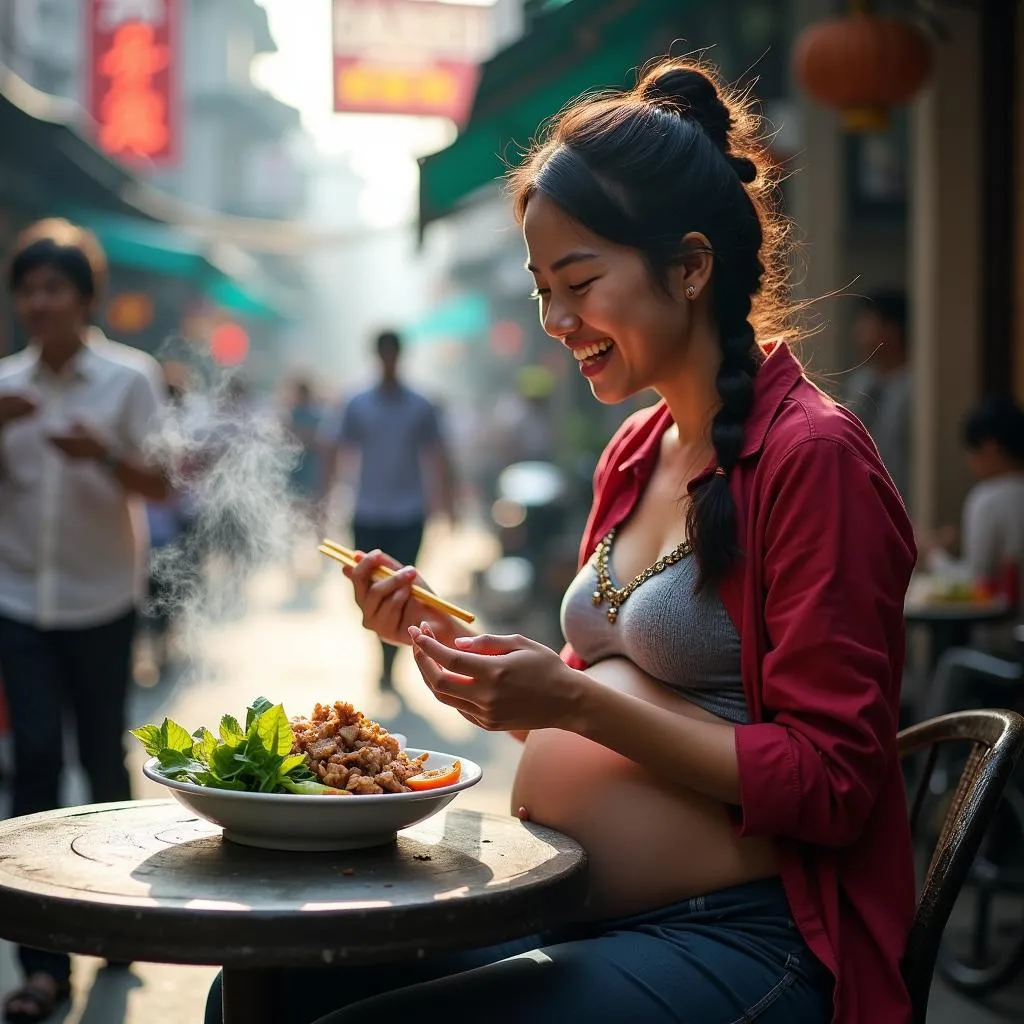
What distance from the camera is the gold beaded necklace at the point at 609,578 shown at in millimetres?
2152

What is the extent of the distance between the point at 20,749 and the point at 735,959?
2.63 m

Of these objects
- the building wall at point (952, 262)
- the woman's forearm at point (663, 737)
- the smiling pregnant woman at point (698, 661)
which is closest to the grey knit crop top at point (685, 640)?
the smiling pregnant woman at point (698, 661)

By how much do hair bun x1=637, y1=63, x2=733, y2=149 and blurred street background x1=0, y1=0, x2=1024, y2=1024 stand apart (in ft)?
1.17

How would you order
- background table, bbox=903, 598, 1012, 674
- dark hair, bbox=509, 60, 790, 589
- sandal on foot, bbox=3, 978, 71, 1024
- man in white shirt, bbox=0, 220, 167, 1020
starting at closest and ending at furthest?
dark hair, bbox=509, 60, 790, 589 → sandal on foot, bbox=3, 978, 71, 1024 → man in white shirt, bbox=0, 220, 167, 1020 → background table, bbox=903, 598, 1012, 674

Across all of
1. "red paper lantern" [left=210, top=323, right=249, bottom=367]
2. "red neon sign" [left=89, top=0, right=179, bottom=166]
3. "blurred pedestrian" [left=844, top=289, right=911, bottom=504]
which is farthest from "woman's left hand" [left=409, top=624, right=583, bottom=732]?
"red paper lantern" [left=210, top=323, right=249, bottom=367]

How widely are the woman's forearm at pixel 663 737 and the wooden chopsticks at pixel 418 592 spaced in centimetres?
37

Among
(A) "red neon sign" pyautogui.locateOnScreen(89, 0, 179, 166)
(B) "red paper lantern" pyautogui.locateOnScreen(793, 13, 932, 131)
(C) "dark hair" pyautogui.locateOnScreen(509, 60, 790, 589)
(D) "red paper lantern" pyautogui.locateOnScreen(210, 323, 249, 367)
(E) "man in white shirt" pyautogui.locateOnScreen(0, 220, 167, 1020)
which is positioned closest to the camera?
(C) "dark hair" pyautogui.locateOnScreen(509, 60, 790, 589)

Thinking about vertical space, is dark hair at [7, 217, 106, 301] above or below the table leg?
above

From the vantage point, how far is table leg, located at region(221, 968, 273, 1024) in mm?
1843

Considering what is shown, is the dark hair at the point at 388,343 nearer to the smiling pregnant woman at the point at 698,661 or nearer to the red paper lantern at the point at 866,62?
the red paper lantern at the point at 866,62

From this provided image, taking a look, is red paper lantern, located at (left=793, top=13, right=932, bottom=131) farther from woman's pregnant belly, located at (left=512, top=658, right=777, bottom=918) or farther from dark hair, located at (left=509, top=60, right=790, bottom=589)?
woman's pregnant belly, located at (left=512, top=658, right=777, bottom=918)

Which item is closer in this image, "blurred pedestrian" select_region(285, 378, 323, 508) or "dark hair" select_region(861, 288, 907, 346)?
"dark hair" select_region(861, 288, 907, 346)

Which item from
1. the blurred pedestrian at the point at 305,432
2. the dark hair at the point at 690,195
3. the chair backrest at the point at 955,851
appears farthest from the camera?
the blurred pedestrian at the point at 305,432

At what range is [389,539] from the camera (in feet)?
27.7
